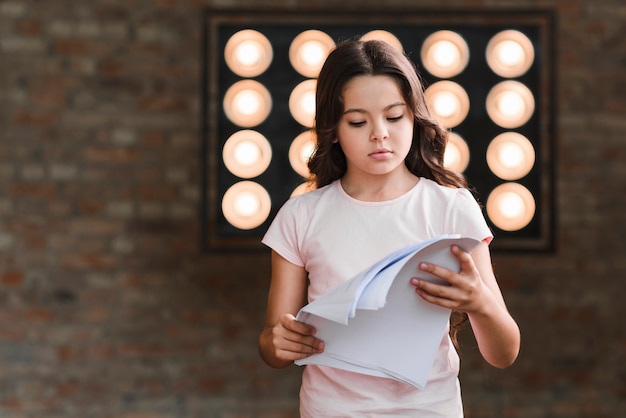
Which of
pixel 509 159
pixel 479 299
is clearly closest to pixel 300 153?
pixel 509 159

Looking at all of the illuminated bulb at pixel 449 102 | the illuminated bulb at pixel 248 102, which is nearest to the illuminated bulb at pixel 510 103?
the illuminated bulb at pixel 449 102

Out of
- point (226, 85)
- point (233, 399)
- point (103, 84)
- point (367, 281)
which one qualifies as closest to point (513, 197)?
point (226, 85)

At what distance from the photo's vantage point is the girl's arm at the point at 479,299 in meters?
1.22

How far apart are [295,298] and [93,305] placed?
2167 mm

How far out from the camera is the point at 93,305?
3387 millimetres

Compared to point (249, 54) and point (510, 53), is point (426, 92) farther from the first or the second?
point (249, 54)

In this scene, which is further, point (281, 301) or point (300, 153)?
point (300, 153)

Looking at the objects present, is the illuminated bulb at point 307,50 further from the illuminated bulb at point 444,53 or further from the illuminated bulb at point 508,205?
the illuminated bulb at point 508,205

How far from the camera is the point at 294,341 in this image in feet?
4.25

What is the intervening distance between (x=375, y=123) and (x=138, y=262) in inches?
89.2

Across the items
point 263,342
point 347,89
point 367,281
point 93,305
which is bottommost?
point 93,305

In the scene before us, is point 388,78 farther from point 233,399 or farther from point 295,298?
point 233,399

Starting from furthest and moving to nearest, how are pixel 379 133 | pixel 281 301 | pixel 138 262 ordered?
pixel 138 262 < pixel 281 301 < pixel 379 133

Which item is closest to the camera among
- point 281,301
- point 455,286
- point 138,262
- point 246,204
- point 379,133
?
point 455,286
